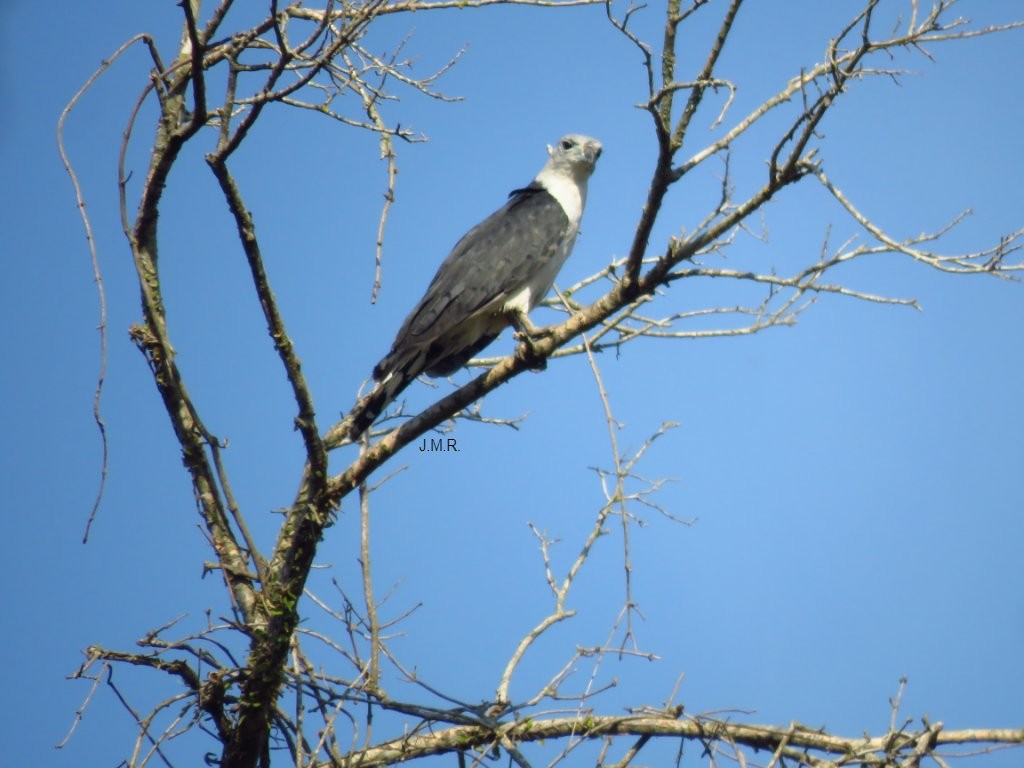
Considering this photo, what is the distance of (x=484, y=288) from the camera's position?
5238 millimetres

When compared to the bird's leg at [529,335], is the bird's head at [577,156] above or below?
above

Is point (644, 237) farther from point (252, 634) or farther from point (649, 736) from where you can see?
point (252, 634)

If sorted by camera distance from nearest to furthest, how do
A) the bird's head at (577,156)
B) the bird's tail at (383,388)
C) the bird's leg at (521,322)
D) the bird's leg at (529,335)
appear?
the bird's leg at (529,335) < the bird's tail at (383,388) < the bird's leg at (521,322) < the bird's head at (577,156)

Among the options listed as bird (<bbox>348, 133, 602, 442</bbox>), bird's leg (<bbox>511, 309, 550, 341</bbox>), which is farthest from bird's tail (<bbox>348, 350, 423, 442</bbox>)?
bird's leg (<bbox>511, 309, 550, 341</bbox>)

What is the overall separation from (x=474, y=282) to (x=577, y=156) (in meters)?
1.50

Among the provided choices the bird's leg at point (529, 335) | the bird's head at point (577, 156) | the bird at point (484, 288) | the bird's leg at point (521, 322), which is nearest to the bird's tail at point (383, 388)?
the bird at point (484, 288)

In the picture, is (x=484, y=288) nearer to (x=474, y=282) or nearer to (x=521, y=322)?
(x=474, y=282)

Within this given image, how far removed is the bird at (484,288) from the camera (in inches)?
192

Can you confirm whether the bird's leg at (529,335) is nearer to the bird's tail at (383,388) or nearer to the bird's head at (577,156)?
the bird's tail at (383,388)

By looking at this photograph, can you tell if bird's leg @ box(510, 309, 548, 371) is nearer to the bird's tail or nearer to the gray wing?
the gray wing

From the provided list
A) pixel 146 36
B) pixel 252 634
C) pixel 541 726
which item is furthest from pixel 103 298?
pixel 541 726

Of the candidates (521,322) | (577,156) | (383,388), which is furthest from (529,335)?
(577,156)

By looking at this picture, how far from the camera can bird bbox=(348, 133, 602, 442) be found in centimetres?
487

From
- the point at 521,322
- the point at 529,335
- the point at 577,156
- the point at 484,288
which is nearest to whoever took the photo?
the point at 529,335
